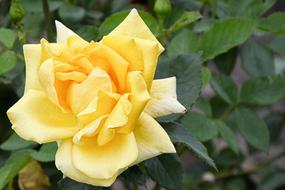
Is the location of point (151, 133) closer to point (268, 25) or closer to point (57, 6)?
point (268, 25)

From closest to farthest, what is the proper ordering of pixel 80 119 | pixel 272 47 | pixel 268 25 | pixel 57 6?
pixel 80 119 → pixel 268 25 → pixel 57 6 → pixel 272 47

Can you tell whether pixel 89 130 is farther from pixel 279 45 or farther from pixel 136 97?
pixel 279 45

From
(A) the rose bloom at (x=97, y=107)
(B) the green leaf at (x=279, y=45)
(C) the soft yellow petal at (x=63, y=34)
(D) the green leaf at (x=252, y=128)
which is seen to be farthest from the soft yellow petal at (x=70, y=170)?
(B) the green leaf at (x=279, y=45)

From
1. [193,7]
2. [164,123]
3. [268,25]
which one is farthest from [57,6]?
[164,123]

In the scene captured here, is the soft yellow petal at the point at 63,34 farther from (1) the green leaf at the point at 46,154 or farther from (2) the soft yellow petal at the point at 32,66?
(1) the green leaf at the point at 46,154

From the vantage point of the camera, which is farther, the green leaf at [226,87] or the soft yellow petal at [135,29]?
the green leaf at [226,87]

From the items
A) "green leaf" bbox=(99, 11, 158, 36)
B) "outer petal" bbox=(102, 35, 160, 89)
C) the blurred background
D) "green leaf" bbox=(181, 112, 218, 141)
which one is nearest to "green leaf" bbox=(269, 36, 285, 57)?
the blurred background

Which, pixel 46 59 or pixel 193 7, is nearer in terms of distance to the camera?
pixel 46 59

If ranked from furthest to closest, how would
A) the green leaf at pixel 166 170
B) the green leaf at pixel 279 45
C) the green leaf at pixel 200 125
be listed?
the green leaf at pixel 279 45
the green leaf at pixel 200 125
the green leaf at pixel 166 170
